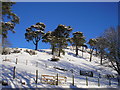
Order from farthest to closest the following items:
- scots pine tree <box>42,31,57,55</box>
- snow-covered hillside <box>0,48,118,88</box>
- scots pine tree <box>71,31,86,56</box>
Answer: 1. scots pine tree <box>71,31,86,56</box>
2. scots pine tree <box>42,31,57,55</box>
3. snow-covered hillside <box>0,48,118,88</box>

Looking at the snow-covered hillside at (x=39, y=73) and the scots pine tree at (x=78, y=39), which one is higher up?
the scots pine tree at (x=78, y=39)

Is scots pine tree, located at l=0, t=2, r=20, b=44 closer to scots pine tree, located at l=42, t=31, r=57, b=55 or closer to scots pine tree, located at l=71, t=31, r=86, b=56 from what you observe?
scots pine tree, located at l=42, t=31, r=57, b=55

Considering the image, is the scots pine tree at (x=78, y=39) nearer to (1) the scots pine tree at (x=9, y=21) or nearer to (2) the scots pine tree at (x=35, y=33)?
(2) the scots pine tree at (x=35, y=33)

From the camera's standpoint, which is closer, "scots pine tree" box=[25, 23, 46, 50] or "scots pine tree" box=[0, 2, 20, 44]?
"scots pine tree" box=[0, 2, 20, 44]

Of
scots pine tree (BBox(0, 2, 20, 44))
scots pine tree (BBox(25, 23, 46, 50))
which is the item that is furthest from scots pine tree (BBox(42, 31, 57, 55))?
scots pine tree (BBox(0, 2, 20, 44))

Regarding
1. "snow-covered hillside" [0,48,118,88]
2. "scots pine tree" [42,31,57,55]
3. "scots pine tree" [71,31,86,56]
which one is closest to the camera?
"snow-covered hillside" [0,48,118,88]

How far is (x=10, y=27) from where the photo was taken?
541 inches

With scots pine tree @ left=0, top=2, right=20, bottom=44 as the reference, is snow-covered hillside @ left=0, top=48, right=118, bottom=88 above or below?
below

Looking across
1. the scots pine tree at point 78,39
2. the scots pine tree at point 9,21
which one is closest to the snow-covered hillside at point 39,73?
the scots pine tree at point 9,21

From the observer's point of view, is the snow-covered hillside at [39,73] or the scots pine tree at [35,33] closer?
the snow-covered hillside at [39,73]

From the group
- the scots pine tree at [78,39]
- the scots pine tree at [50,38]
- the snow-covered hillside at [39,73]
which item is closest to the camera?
the snow-covered hillside at [39,73]

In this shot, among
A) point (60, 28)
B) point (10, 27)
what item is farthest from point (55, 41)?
point (10, 27)

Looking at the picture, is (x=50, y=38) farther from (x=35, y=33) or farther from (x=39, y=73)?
(x=39, y=73)

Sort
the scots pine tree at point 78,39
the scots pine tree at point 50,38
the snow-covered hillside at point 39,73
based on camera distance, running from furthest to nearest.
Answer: the scots pine tree at point 78,39, the scots pine tree at point 50,38, the snow-covered hillside at point 39,73
